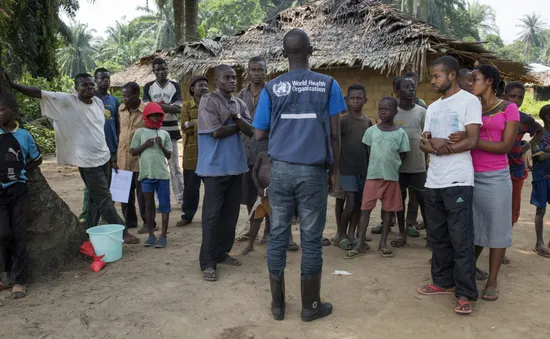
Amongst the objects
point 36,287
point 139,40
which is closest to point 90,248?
point 36,287

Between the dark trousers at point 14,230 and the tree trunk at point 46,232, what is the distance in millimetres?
205

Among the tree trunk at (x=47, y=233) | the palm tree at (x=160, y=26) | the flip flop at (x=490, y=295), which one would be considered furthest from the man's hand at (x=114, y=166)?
the palm tree at (x=160, y=26)

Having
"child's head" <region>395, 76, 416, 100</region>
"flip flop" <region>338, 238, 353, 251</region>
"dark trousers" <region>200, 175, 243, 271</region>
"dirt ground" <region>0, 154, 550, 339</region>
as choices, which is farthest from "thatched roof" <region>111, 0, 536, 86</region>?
"dark trousers" <region>200, 175, 243, 271</region>

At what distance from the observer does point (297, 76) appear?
2887 millimetres

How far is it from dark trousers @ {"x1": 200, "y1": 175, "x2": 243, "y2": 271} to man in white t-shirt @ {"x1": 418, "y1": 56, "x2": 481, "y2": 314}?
1.66 meters

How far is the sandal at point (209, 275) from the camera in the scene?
375 centimetres

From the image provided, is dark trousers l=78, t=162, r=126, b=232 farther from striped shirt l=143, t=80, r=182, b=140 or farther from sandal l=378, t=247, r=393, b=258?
sandal l=378, t=247, r=393, b=258

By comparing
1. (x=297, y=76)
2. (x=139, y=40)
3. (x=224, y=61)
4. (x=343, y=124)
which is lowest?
(x=343, y=124)

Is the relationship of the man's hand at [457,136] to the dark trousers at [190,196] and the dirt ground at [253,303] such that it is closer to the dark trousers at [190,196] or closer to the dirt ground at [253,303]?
the dirt ground at [253,303]

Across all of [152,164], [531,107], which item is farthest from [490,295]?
[531,107]

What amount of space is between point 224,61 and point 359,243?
744 centimetres

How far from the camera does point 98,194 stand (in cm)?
467

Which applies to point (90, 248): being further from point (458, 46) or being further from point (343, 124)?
point (458, 46)

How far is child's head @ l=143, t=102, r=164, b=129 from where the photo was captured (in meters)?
4.68
